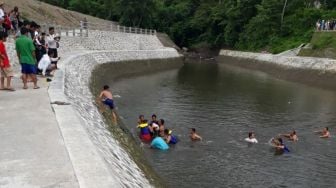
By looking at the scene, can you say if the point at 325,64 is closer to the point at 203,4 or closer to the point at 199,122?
the point at 199,122

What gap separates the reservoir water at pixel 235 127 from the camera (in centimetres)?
1430

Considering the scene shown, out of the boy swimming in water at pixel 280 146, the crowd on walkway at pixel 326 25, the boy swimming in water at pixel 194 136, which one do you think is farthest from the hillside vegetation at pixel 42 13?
the boy swimming in water at pixel 280 146

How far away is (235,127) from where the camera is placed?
21016 mm

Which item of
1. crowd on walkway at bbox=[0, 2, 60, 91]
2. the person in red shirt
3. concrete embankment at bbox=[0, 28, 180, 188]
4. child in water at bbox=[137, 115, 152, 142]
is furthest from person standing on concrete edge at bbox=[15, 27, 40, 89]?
child in water at bbox=[137, 115, 152, 142]

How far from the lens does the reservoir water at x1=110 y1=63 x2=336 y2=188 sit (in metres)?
14.3

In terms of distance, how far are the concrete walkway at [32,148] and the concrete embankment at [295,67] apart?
31.7 meters

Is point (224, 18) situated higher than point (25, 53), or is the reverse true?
point (224, 18)

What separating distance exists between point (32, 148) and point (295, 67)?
4319cm

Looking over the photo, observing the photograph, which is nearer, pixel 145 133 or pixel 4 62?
pixel 4 62

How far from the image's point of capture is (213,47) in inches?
3255

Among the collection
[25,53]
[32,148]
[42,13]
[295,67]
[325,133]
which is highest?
[42,13]

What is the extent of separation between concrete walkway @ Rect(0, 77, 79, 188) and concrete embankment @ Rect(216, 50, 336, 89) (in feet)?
104

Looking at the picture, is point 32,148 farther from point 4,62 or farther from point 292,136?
point 292,136

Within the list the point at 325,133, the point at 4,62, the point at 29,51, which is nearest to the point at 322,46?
the point at 325,133
